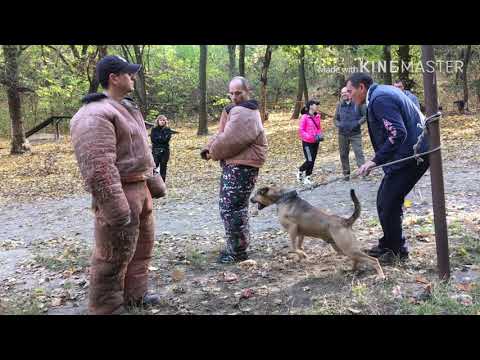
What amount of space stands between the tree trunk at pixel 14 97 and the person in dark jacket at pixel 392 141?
1873cm

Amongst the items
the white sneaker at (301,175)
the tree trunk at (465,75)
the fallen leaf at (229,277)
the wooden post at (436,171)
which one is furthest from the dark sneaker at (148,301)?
the tree trunk at (465,75)

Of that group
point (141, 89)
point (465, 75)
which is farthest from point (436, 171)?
point (141, 89)

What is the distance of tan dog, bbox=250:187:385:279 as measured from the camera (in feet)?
15.9

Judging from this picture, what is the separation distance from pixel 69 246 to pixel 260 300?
413 centimetres

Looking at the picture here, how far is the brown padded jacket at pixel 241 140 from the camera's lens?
5332 millimetres

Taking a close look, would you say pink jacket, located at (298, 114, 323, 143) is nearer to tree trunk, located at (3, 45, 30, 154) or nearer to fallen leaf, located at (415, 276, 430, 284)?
fallen leaf, located at (415, 276, 430, 284)

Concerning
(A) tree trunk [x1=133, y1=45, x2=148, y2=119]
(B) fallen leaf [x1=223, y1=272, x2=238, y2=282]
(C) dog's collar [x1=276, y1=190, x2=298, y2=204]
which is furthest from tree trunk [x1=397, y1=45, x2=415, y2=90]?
(B) fallen leaf [x1=223, y1=272, x2=238, y2=282]

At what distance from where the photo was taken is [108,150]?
367 cm

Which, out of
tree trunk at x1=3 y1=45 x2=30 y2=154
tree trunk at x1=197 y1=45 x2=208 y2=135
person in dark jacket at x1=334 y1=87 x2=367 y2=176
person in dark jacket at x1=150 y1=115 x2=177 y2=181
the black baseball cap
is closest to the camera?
the black baseball cap

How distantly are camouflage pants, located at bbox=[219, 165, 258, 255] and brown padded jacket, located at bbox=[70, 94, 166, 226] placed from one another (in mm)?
1652

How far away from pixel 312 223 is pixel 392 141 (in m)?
1.26

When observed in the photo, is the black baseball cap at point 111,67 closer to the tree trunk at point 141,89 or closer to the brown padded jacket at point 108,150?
the brown padded jacket at point 108,150

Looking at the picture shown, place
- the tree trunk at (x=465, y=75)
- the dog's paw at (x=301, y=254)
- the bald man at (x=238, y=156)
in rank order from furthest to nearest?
the tree trunk at (x=465, y=75), the dog's paw at (x=301, y=254), the bald man at (x=238, y=156)
